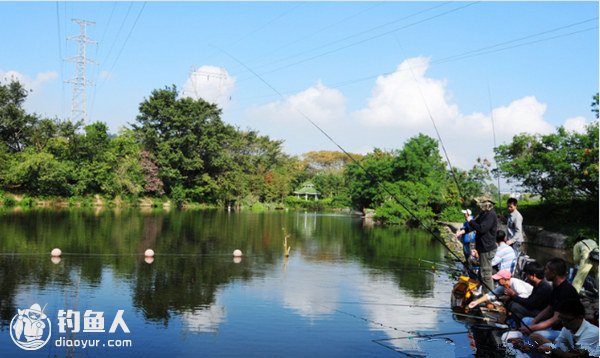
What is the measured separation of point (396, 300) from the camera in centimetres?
1038

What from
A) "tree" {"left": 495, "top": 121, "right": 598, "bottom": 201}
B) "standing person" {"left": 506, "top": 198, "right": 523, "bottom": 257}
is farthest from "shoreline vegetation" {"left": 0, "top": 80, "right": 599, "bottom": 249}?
"standing person" {"left": 506, "top": 198, "right": 523, "bottom": 257}

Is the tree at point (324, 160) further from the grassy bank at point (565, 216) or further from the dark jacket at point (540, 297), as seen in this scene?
the dark jacket at point (540, 297)

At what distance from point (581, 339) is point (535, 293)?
118 centimetres

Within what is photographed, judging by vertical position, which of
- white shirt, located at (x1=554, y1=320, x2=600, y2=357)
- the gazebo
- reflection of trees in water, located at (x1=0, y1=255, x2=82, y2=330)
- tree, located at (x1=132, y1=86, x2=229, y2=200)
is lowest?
reflection of trees in water, located at (x1=0, y1=255, x2=82, y2=330)

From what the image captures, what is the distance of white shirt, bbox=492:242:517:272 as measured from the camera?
852 cm

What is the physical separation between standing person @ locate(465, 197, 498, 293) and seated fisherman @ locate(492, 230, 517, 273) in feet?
0.52

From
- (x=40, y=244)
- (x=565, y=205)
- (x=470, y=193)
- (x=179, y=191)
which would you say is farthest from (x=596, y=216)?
(x=179, y=191)

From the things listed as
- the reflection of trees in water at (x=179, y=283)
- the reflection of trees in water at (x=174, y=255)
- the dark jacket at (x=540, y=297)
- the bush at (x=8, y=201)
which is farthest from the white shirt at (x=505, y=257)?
the bush at (x=8, y=201)

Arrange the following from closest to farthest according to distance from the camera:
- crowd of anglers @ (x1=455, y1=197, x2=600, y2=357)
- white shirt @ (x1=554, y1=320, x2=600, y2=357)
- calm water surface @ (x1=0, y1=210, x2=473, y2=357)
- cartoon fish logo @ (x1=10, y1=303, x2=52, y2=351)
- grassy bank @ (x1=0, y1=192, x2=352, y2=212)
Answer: white shirt @ (x1=554, y1=320, x2=600, y2=357)
crowd of anglers @ (x1=455, y1=197, x2=600, y2=357)
cartoon fish logo @ (x1=10, y1=303, x2=52, y2=351)
calm water surface @ (x1=0, y1=210, x2=473, y2=357)
grassy bank @ (x1=0, y1=192, x2=352, y2=212)

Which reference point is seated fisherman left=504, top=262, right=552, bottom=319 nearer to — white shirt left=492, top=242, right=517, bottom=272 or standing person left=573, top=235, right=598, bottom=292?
standing person left=573, top=235, right=598, bottom=292

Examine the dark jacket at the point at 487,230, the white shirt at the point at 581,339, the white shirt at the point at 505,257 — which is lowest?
the white shirt at the point at 581,339

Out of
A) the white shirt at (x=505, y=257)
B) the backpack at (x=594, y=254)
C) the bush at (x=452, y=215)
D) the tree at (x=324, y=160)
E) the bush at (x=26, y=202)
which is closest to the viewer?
the backpack at (x=594, y=254)

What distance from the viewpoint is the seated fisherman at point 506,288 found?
7.41 m

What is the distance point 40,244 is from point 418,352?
508 inches
